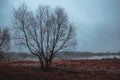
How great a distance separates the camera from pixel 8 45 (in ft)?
188

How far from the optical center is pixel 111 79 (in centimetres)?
2208

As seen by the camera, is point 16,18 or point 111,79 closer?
point 111,79

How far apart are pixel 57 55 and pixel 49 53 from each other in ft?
4.95

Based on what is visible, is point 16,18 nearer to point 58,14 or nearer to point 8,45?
point 58,14

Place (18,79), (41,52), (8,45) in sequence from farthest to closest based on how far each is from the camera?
(8,45), (41,52), (18,79)

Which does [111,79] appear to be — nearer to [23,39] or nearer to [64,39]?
[64,39]

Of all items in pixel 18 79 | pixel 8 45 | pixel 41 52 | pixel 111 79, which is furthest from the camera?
pixel 8 45

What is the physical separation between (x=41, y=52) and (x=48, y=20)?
5.42 m

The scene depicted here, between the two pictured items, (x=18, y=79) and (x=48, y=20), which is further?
(x=48, y=20)

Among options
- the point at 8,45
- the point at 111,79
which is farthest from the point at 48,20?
the point at 8,45

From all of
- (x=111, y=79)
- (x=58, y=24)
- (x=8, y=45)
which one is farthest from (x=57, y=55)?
(x=8, y=45)

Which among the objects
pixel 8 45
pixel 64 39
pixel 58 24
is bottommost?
pixel 8 45

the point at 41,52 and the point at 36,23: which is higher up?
the point at 36,23

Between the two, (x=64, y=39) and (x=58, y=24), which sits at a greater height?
(x=58, y=24)
